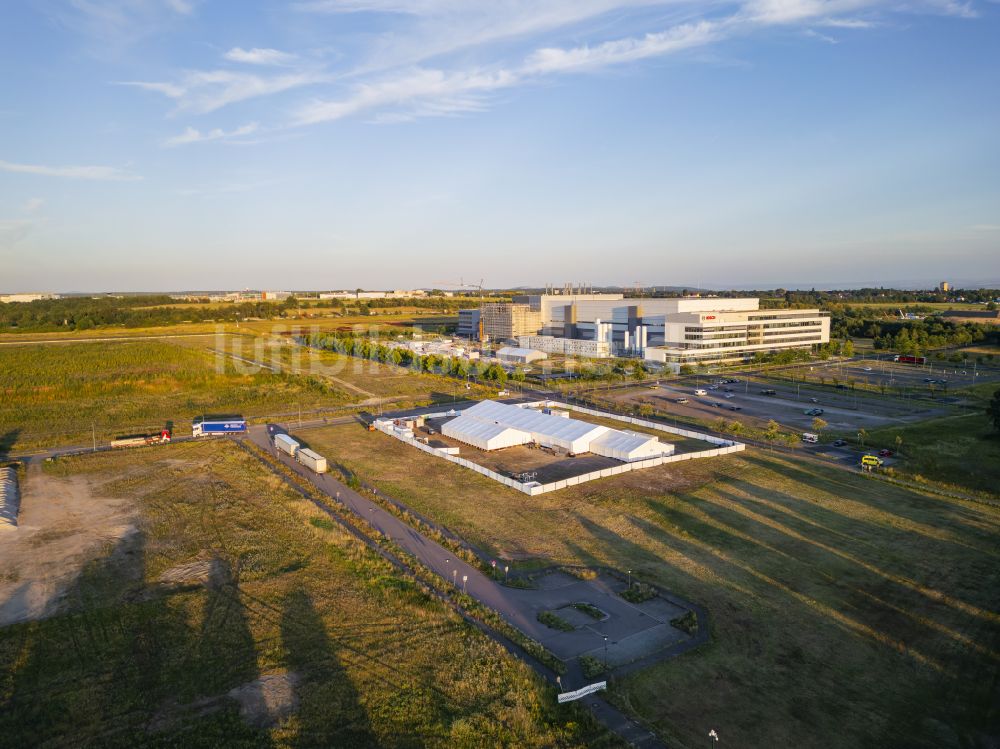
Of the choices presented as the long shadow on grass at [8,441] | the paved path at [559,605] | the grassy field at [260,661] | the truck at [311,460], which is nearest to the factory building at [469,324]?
the long shadow on grass at [8,441]

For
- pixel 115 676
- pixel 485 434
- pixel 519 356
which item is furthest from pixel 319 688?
pixel 519 356

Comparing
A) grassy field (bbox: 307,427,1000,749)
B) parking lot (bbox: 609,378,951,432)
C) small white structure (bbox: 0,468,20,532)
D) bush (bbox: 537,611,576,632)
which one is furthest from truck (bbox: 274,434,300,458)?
parking lot (bbox: 609,378,951,432)

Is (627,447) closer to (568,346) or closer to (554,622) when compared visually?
(554,622)

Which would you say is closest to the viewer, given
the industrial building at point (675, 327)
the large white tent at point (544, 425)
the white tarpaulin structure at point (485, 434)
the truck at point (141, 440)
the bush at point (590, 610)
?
the bush at point (590, 610)

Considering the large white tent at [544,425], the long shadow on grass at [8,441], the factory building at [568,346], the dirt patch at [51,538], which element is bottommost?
the dirt patch at [51,538]

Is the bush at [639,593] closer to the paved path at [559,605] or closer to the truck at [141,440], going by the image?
the paved path at [559,605]

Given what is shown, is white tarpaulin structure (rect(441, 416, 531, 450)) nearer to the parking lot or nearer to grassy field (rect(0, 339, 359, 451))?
the parking lot

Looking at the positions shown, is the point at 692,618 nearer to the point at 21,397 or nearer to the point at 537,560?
the point at 537,560
